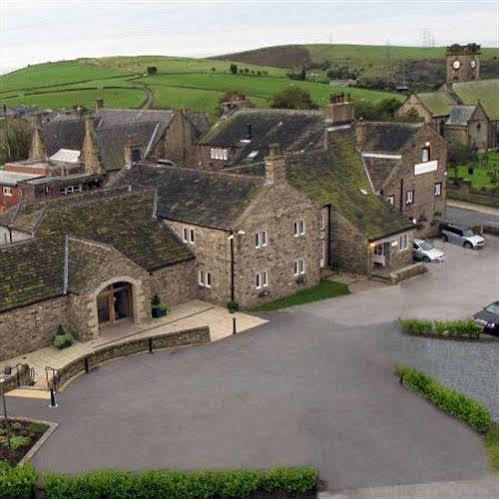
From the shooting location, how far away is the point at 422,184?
58.3m

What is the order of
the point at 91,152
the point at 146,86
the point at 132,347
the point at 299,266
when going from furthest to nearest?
the point at 146,86 → the point at 91,152 → the point at 299,266 → the point at 132,347

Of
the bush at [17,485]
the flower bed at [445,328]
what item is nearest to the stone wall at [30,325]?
the bush at [17,485]

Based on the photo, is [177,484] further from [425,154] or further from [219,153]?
[219,153]

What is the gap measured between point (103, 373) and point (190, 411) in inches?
232

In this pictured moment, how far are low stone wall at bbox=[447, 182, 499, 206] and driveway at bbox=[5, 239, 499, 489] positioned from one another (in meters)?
34.8

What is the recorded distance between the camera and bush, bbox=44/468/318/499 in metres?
24.1

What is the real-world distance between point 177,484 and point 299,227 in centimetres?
2361

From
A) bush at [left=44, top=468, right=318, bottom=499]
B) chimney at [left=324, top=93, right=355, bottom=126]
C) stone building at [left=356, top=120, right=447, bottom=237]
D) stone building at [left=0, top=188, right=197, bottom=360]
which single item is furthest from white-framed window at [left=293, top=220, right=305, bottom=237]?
bush at [left=44, top=468, right=318, bottom=499]

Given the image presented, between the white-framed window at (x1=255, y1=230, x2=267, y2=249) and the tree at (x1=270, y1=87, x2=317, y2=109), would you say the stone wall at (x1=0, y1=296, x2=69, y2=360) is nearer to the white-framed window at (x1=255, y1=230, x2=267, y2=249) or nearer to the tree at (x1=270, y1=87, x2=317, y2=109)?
the white-framed window at (x1=255, y1=230, x2=267, y2=249)

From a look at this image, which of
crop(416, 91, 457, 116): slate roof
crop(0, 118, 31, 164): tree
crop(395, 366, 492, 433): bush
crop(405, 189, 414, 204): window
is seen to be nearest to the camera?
crop(395, 366, 492, 433): bush

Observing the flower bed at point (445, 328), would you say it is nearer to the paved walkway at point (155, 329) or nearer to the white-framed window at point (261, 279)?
the paved walkway at point (155, 329)

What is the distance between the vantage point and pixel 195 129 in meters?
77.2

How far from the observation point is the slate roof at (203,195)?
43647mm

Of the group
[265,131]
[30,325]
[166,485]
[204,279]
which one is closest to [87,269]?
[30,325]
